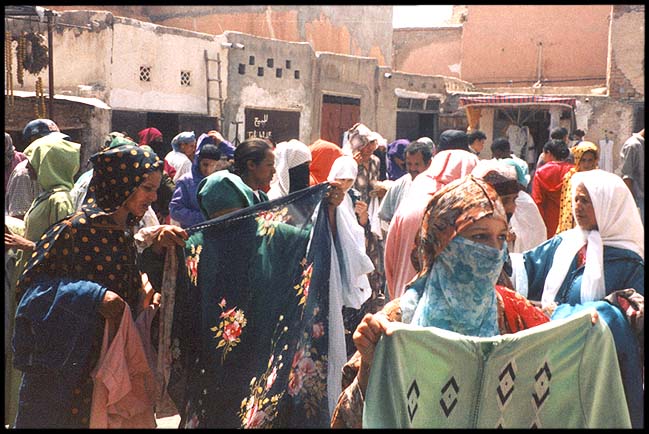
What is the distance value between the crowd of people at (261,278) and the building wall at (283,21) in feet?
65.1

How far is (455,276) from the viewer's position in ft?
8.30

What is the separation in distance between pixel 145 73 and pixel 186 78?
1.20 metres

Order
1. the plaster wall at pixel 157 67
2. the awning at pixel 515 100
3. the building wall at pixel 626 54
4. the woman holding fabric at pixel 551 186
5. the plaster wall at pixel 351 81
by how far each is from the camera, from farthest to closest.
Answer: the building wall at pixel 626 54 < the awning at pixel 515 100 < the plaster wall at pixel 351 81 < the plaster wall at pixel 157 67 < the woman holding fabric at pixel 551 186

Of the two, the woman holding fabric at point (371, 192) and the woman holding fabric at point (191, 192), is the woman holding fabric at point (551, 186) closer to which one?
the woman holding fabric at point (371, 192)

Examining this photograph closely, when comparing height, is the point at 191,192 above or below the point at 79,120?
below

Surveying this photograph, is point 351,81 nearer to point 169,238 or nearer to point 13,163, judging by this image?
point 13,163

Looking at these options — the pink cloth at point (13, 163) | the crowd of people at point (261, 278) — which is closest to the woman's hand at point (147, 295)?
the crowd of people at point (261, 278)

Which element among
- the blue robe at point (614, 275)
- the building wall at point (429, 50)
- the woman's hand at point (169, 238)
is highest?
the building wall at point (429, 50)

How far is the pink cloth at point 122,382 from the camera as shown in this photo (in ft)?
10.1

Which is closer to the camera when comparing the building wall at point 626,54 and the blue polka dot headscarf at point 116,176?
the blue polka dot headscarf at point 116,176

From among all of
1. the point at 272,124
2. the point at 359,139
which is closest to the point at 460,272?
the point at 359,139

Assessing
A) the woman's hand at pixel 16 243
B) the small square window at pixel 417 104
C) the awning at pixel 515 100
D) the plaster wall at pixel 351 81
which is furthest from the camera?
the small square window at pixel 417 104

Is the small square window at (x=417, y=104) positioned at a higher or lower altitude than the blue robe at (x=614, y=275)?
higher

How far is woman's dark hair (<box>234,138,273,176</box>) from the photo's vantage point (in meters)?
4.40
